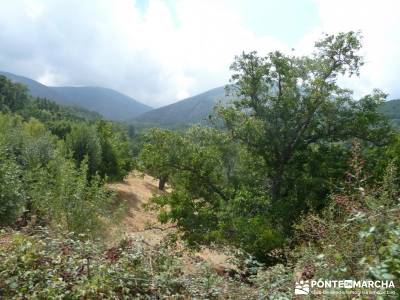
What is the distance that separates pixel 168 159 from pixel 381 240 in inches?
432

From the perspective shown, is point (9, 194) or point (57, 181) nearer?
point (9, 194)

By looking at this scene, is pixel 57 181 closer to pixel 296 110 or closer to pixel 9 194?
pixel 9 194

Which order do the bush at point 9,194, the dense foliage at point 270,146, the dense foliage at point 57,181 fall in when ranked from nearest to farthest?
1. the bush at point 9,194
2. the dense foliage at point 57,181
3. the dense foliage at point 270,146

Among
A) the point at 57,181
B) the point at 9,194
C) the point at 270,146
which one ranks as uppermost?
the point at 270,146

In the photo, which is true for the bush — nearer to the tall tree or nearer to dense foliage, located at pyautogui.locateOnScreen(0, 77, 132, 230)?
dense foliage, located at pyautogui.locateOnScreen(0, 77, 132, 230)

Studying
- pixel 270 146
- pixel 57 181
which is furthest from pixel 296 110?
pixel 57 181

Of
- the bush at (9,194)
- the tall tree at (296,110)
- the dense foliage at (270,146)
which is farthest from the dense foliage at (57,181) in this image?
the tall tree at (296,110)

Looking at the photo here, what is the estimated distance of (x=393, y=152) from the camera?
1205 centimetres

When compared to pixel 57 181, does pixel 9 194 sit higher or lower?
lower

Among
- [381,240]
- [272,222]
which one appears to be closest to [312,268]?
[381,240]

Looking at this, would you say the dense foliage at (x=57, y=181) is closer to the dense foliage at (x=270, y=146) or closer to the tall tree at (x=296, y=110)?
the dense foliage at (x=270, y=146)

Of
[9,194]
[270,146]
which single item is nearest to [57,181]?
[9,194]

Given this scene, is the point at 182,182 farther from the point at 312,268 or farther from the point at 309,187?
the point at 312,268

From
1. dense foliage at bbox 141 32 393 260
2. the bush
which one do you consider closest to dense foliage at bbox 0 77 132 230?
the bush
